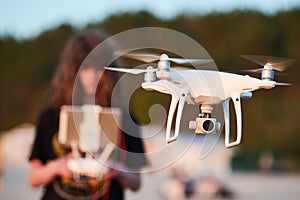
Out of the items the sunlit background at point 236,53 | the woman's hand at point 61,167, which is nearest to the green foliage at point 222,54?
the sunlit background at point 236,53

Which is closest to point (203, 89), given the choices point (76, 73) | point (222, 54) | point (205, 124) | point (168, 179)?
point (205, 124)

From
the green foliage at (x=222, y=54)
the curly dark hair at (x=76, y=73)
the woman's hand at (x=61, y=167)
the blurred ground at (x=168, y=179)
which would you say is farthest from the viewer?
the green foliage at (x=222, y=54)

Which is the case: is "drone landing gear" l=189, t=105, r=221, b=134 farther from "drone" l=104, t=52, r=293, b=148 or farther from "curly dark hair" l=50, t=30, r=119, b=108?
"curly dark hair" l=50, t=30, r=119, b=108

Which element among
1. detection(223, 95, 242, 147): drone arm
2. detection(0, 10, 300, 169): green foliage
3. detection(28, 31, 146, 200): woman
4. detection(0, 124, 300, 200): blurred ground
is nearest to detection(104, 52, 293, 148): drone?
detection(223, 95, 242, 147): drone arm

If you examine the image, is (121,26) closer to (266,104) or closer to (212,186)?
(266,104)

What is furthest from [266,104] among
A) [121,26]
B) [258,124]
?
[121,26]

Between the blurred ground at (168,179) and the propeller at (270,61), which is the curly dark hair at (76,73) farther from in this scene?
the blurred ground at (168,179)
